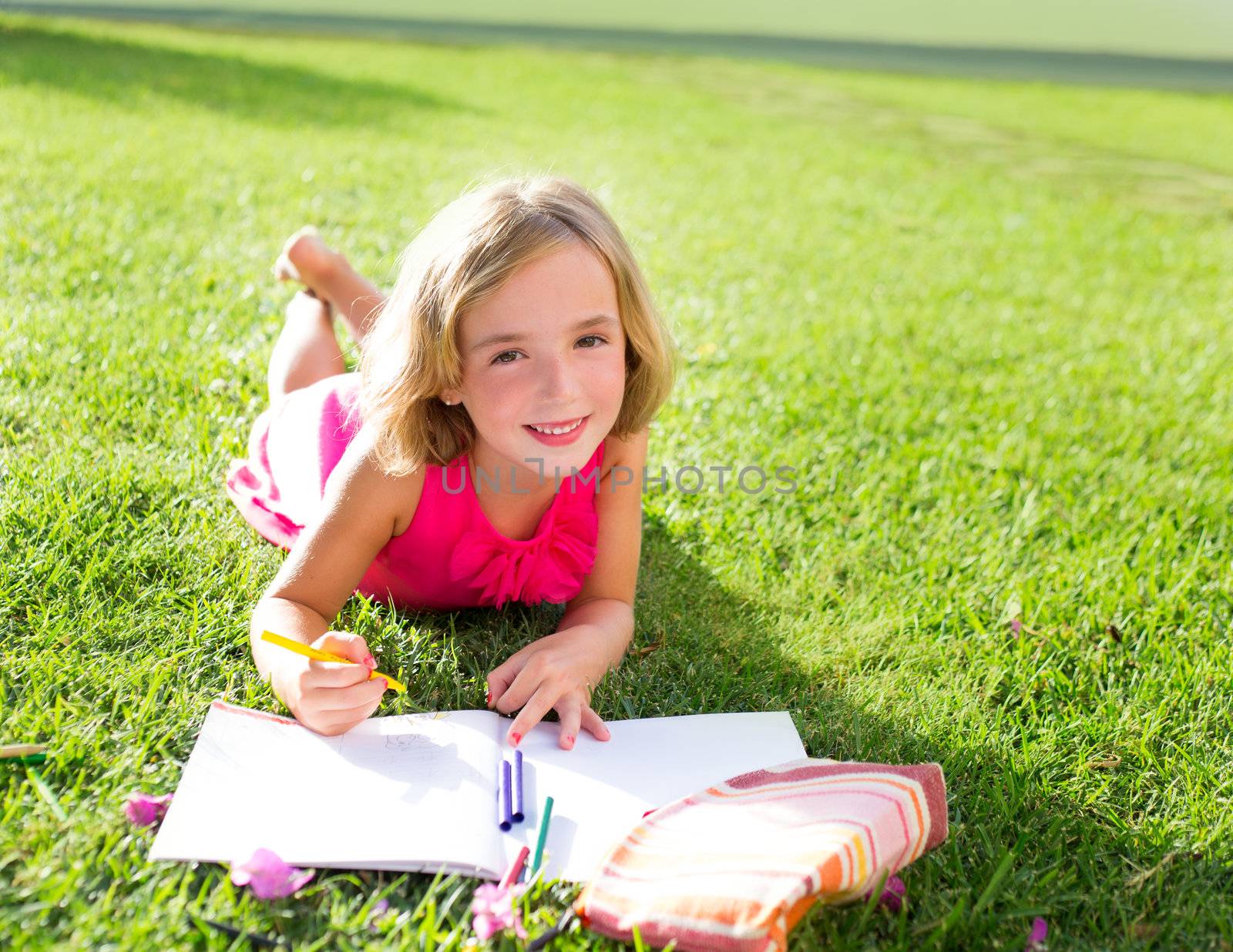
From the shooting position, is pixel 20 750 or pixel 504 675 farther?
pixel 504 675

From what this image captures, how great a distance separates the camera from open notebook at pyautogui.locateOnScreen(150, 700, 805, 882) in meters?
1.59

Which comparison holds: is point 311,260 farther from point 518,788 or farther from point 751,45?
point 751,45

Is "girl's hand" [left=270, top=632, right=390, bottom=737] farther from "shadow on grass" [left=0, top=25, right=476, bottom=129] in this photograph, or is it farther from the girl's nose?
"shadow on grass" [left=0, top=25, right=476, bottom=129]

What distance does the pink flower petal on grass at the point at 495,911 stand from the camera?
1.49 metres

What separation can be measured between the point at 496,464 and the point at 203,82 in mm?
6929

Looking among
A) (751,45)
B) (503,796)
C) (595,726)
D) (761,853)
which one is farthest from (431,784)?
(751,45)

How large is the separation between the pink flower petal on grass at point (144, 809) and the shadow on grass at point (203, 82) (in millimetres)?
5858

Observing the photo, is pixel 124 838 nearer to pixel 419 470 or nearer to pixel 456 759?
pixel 456 759

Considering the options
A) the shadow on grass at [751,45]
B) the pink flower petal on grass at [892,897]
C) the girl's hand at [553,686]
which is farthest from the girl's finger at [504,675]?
the shadow on grass at [751,45]

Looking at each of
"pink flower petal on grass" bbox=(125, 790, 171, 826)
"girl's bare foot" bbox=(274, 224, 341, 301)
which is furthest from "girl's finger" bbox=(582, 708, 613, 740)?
"girl's bare foot" bbox=(274, 224, 341, 301)

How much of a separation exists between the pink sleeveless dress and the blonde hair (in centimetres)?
9

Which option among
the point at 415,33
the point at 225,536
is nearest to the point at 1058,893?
the point at 225,536

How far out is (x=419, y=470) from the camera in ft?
6.77

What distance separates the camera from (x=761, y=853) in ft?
5.10
